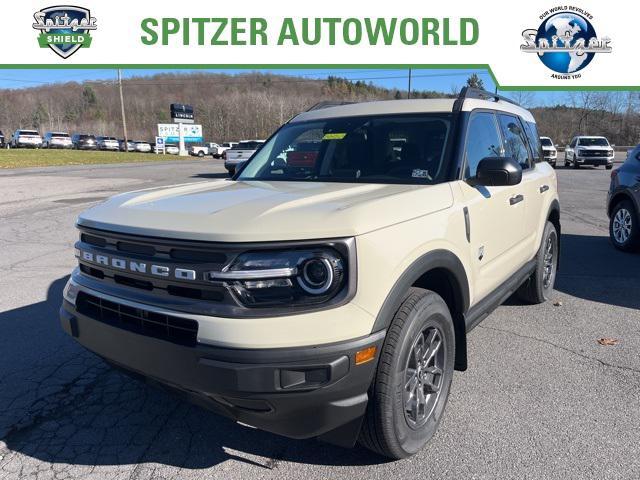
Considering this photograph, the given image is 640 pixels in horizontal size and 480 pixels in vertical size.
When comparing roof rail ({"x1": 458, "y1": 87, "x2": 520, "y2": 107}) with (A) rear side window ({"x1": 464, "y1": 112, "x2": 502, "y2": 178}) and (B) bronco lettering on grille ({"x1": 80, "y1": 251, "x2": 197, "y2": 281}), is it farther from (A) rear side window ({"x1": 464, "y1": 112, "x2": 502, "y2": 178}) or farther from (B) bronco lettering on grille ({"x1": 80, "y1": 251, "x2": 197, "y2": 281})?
(B) bronco lettering on grille ({"x1": 80, "y1": 251, "x2": 197, "y2": 281})

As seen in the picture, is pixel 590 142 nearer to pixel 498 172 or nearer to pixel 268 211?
pixel 498 172

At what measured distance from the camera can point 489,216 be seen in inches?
133

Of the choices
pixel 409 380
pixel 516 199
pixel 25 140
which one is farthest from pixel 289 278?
pixel 25 140

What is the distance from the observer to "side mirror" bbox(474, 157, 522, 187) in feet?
9.93

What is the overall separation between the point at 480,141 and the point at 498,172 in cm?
65

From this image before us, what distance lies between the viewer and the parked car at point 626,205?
7.35 m

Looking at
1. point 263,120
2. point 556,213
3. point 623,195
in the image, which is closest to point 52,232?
point 556,213

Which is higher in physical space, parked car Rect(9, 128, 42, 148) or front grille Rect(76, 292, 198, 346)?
parked car Rect(9, 128, 42, 148)

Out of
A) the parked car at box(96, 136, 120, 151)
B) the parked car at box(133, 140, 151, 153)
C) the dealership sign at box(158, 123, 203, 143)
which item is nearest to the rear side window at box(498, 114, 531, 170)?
the dealership sign at box(158, 123, 203, 143)

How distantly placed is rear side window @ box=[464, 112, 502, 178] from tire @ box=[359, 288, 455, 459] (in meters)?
1.09

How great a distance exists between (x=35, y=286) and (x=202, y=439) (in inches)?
152

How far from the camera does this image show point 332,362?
6.72 feet

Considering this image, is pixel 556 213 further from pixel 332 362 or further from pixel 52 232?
pixel 52 232

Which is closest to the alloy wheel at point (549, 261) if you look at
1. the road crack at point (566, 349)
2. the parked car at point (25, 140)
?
the road crack at point (566, 349)
